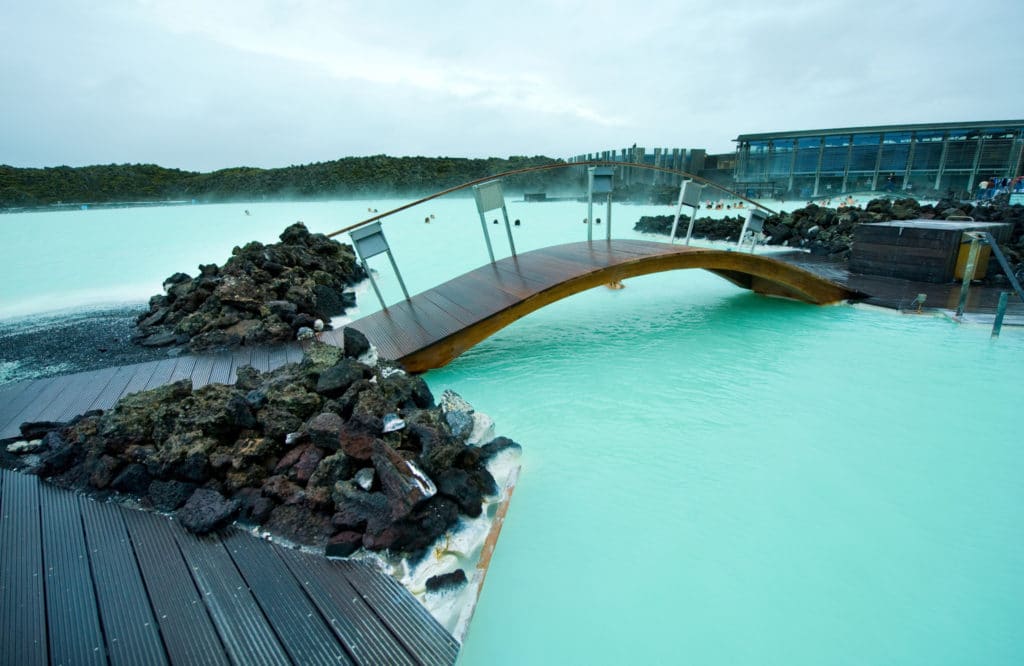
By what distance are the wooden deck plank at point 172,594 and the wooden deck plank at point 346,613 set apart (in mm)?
364

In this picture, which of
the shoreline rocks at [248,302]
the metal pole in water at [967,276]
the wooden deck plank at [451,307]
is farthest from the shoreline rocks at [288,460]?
the metal pole in water at [967,276]

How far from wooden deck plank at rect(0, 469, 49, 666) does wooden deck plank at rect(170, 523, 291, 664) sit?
1.62 ft

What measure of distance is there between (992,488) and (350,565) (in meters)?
4.03

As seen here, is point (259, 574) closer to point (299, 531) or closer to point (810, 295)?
point (299, 531)

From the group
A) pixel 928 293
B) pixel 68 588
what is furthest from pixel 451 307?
pixel 928 293

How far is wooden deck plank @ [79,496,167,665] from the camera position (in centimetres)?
178

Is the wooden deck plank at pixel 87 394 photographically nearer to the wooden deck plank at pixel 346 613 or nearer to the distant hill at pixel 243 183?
the wooden deck plank at pixel 346 613

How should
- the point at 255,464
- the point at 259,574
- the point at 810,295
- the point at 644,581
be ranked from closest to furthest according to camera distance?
the point at 259,574
the point at 644,581
the point at 255,464
the point at 810,295

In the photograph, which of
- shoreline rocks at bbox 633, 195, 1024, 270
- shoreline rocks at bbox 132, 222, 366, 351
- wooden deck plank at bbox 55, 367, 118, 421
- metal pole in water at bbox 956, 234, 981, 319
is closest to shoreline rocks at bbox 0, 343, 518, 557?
wooden deck plank at bbox 55, 367, 118, 421


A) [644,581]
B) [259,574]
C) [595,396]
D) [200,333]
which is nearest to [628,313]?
[595,396]

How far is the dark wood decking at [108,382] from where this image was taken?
369cm

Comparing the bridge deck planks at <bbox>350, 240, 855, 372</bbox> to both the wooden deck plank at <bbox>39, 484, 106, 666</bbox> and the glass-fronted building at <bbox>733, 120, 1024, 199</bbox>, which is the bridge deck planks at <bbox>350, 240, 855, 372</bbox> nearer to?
the wooden deck plank at <bbox>39, 484, 106, 666</bbox>

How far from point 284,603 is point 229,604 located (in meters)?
0.22

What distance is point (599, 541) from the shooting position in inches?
114
